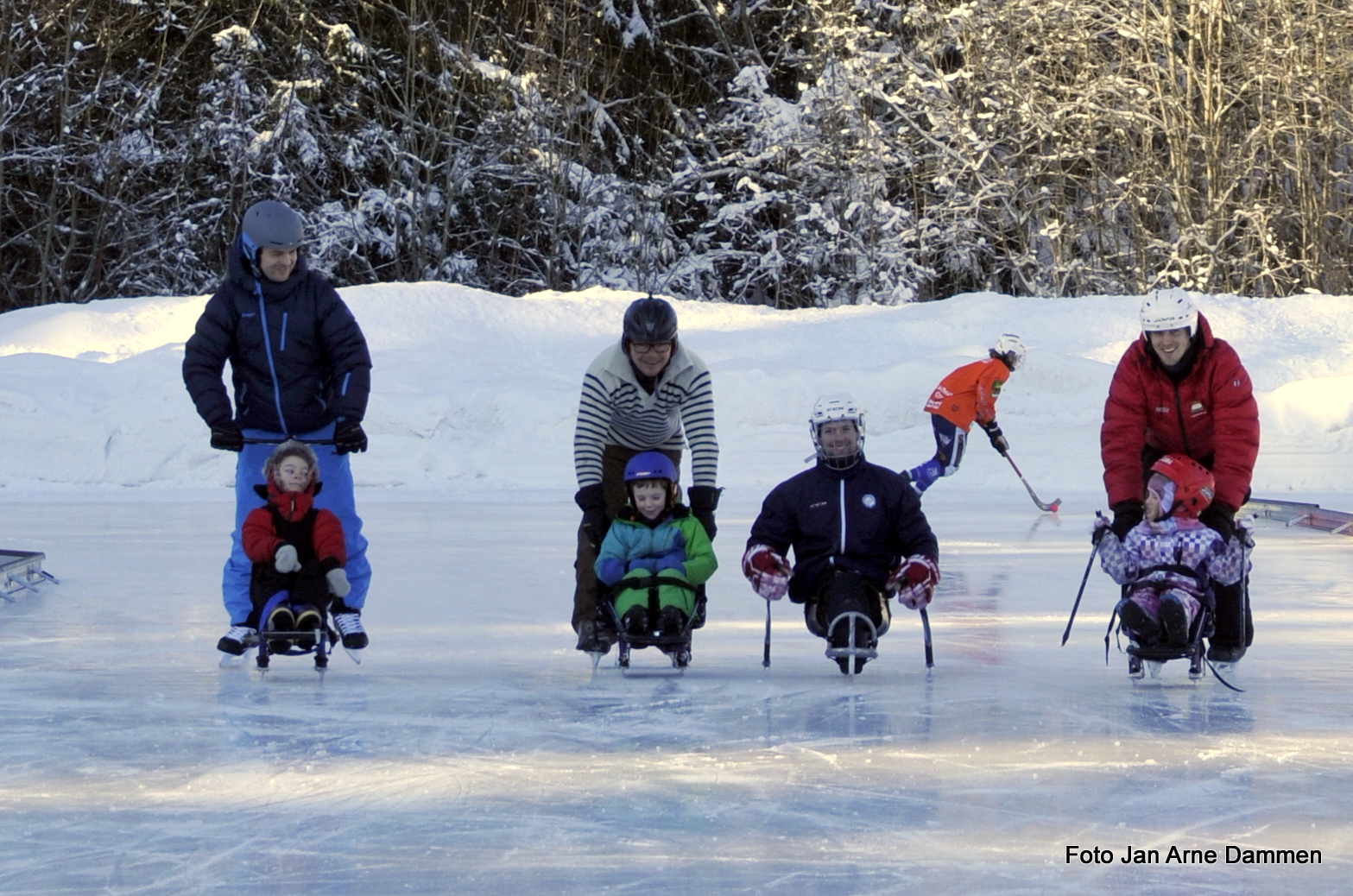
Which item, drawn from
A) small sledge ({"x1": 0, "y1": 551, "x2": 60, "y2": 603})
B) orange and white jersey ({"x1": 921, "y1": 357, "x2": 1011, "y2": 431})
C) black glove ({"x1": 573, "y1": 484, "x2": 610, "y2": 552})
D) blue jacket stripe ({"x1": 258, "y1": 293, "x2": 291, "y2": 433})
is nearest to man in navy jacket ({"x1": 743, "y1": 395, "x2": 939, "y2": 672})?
black glove ({"x1": 573, "y1": 484, "x2": 610, "y2": 552})

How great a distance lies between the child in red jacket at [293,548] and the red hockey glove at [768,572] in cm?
112

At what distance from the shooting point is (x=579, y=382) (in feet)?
51.8

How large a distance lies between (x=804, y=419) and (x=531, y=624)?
889 centimetres

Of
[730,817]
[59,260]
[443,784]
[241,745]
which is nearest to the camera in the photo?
[730,817]

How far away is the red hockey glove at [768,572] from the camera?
4.82m

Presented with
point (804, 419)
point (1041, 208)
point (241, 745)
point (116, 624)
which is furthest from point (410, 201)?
point (241, 745)

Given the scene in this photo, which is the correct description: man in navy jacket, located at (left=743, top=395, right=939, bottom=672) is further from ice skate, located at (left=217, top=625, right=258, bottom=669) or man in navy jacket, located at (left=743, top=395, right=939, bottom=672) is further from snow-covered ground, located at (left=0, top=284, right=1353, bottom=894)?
ice skate, located at (left=217, top=625, right=258, bottom=669)

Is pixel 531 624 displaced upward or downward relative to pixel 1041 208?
downward

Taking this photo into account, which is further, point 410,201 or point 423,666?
point 410,201

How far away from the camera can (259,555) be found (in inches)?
188

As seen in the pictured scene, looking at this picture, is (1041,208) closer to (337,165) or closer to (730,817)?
(337,165)

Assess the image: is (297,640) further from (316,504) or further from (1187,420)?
(1187,420)

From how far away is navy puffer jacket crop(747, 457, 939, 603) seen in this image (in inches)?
191

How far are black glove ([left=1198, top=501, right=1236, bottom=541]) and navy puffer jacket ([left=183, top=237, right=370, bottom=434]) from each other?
7.65ft
